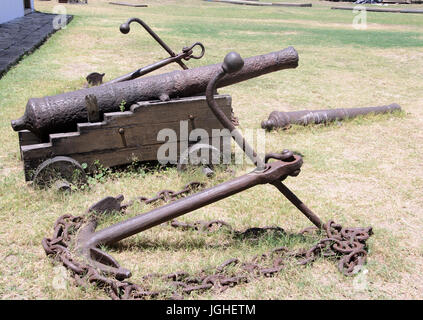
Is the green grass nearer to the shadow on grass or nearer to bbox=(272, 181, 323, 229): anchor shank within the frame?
the shadow on grass

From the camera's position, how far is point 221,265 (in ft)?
8.79

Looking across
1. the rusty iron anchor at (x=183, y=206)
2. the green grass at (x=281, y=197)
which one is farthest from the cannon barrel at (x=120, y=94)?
the rusty iron anchor at (x=183, y=206)

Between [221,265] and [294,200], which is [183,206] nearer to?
[221,265]

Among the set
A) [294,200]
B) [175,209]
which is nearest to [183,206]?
[175,209]

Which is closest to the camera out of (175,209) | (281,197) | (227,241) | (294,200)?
(175,209)

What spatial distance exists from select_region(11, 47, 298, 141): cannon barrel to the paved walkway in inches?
194

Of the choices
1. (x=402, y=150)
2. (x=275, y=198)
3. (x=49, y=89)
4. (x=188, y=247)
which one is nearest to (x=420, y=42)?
(x=402, y=150)

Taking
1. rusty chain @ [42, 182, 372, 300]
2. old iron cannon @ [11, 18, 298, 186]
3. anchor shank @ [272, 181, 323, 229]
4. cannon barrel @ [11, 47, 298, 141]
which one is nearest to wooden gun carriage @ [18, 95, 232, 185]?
old iron cannon @ [11, 18, 298, 186]

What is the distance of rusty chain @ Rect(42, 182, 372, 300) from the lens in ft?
7.91

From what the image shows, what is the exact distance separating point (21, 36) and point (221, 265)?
11787mm

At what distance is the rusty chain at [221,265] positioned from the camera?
241 cm

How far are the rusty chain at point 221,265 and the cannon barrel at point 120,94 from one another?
1045 mm

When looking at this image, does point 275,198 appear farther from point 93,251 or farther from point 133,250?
point 93,251

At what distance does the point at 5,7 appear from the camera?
15219 mm
